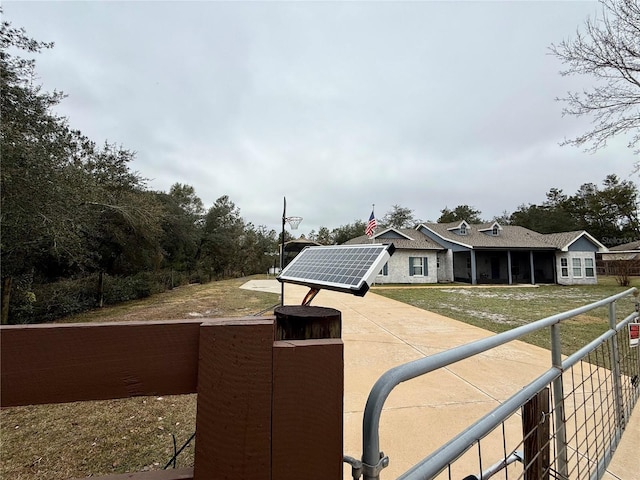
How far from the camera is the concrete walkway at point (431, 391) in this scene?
99.5 inches

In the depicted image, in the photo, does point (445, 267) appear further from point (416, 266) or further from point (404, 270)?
point (404, 270)

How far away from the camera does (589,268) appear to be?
2052 centimetres

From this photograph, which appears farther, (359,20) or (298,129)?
(298,129)

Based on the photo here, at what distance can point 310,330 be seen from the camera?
35.4 inches

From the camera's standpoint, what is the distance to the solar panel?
1.80 meters

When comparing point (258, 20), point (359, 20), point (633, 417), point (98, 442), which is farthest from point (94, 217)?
point (633, 417)

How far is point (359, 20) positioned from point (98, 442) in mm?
10157

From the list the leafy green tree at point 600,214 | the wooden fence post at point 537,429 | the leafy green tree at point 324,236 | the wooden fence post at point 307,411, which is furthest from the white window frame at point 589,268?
the leafy green tree at point 324,236

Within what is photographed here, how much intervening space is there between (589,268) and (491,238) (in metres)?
6.42

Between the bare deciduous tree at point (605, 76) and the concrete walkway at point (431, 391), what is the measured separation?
9.28m

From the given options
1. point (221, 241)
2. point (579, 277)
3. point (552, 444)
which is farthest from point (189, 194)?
point (579, 277)

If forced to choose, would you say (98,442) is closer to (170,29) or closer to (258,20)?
(170,29)

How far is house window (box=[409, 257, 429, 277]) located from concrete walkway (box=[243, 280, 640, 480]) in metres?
14.2

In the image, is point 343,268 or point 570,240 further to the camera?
point 570,240
